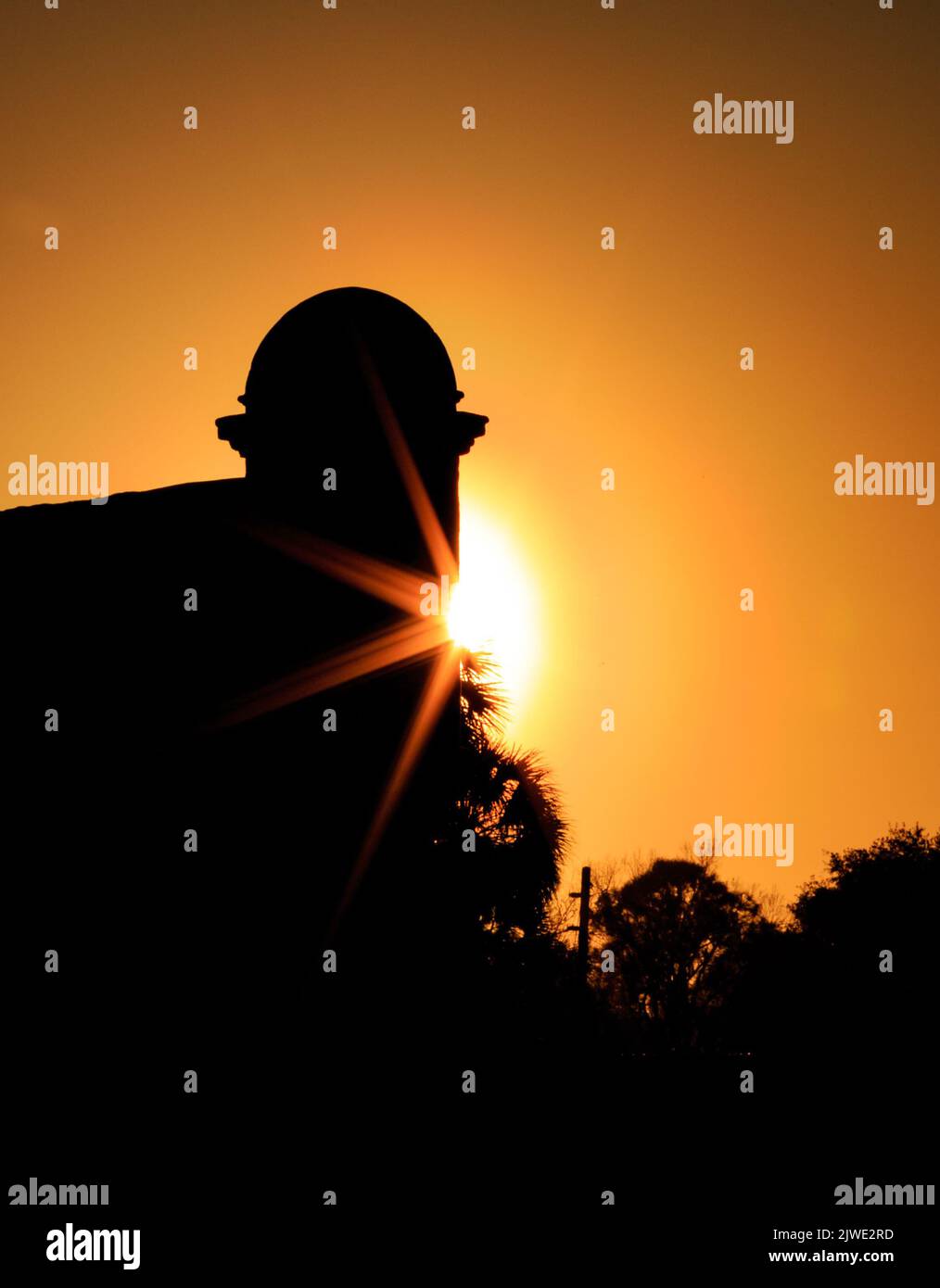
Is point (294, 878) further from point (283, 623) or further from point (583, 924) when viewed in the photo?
point (583, 924)

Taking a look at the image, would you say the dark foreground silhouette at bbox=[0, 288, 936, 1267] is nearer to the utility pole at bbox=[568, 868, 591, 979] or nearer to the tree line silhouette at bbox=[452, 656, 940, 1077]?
the tree line silhouette at bbox=[452, 656, 940, 1077]

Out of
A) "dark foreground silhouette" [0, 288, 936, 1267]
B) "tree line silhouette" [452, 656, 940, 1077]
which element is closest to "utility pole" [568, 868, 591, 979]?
"tree line silhouette" [452, 656, 940, 1077]

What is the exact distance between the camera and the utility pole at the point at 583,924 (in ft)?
82.5

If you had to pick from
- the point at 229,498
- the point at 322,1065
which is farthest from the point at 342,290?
the point at 322,1065

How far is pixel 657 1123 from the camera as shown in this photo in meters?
10.4

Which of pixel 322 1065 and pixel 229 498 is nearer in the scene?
pixel 322 1065

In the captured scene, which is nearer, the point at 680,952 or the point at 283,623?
the point at 283,623

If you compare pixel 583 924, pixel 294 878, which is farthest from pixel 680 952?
pixel 294 878

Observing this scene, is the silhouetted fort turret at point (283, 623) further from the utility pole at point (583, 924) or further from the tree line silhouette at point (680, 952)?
the utility pole at point (583, 924)

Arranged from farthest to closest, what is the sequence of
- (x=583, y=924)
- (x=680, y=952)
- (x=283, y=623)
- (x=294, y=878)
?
(x=680, y=952) → (x=583, y=924) → (x=283, y=623) → (x=294, y=878)

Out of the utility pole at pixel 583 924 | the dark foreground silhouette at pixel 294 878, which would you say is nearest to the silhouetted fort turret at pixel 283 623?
the dark foreground silhouette at pixel 294 878

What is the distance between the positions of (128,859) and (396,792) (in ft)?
6.36

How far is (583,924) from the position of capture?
2850cm
